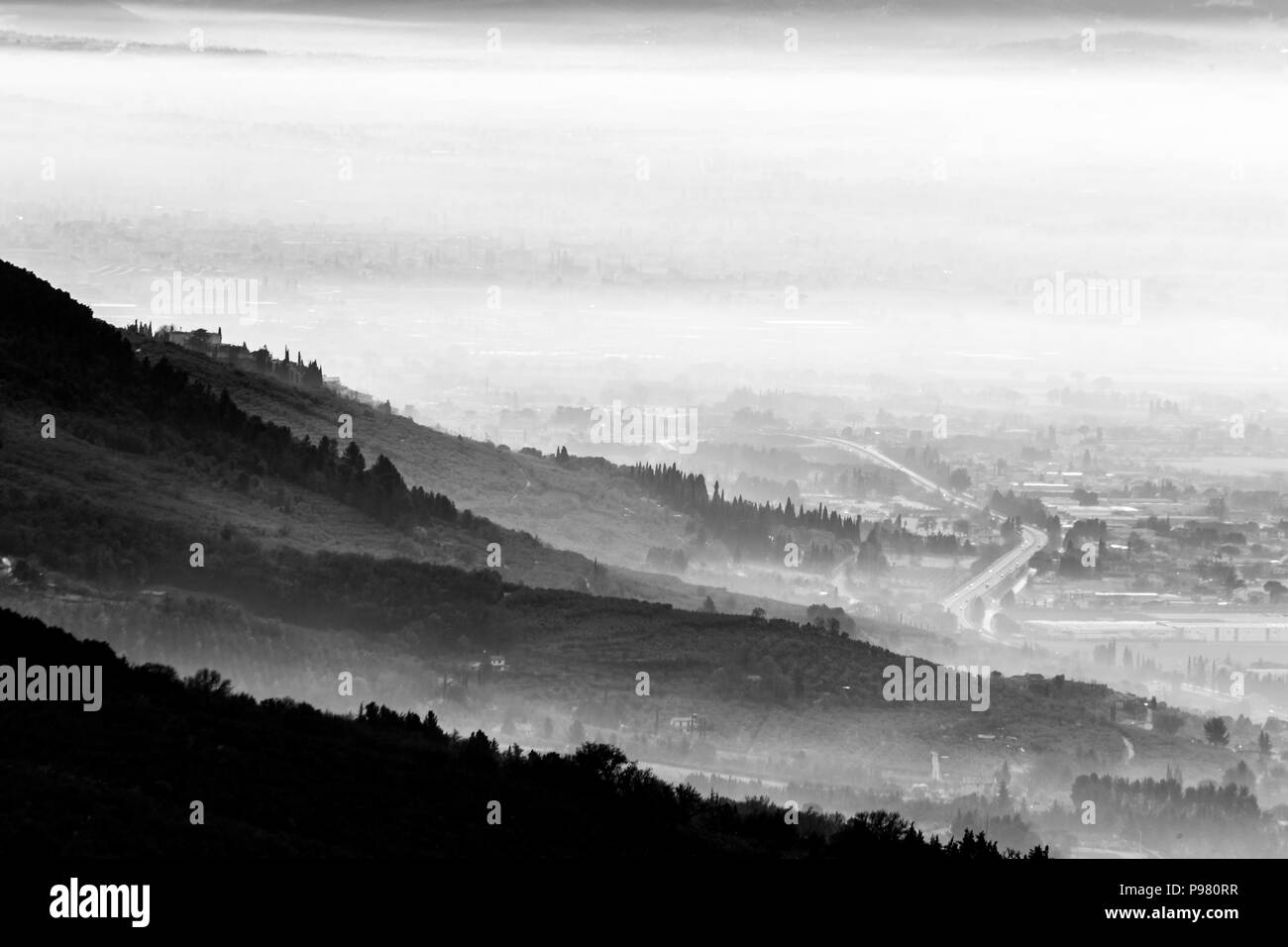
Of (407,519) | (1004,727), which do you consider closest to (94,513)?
(407,519)

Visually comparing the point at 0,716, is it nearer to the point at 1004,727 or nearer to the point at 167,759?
the point at 167,759

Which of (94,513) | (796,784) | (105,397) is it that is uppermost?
(105,397)
